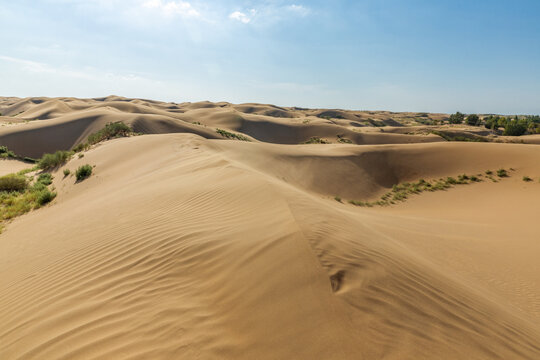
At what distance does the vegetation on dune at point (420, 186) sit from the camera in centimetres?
1388

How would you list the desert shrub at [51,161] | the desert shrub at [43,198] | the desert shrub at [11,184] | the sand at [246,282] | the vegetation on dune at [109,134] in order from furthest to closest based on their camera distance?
the vegetation on dune at [109,134]
the desert shrub at [51,161]
the desert shrub at [11,184]
the desert shrub at [43,198]
the sand at [246,282]

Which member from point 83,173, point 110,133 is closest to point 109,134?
point 110,133

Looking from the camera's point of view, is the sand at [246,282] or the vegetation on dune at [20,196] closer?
the sand at [246,282]

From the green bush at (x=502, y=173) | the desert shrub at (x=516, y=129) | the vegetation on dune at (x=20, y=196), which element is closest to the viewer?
the vegetation on dune at (x=20, y=196)

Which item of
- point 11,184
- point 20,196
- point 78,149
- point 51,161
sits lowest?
point 20,196

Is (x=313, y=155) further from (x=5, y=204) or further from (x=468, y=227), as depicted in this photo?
(x=5, y=204)

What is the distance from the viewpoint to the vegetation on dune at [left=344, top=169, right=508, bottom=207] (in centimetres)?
1388

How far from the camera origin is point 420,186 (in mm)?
15609

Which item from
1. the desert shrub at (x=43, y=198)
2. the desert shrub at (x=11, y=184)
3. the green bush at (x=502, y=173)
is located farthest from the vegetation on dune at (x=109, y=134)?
the green bush at (x=502, y=173)

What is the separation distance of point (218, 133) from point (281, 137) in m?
17.0

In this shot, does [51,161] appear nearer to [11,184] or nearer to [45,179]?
[45,179]

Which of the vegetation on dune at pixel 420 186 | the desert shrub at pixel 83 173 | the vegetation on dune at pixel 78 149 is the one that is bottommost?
the vegetation on dune at pixel 420 186

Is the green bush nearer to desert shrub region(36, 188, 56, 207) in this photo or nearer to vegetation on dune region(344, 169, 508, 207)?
vegetation on dune region(344, 169, 508, 207)

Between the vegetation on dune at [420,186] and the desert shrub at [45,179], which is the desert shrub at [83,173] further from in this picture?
the vegetation on dune at [420,186]
